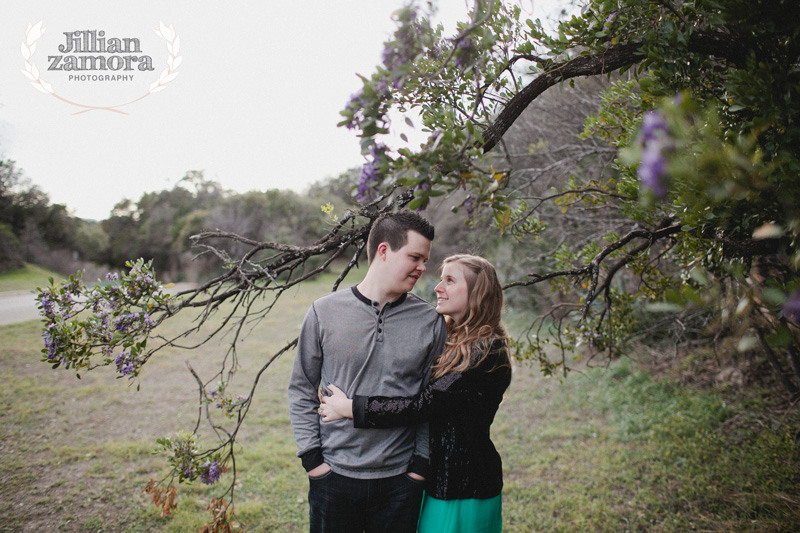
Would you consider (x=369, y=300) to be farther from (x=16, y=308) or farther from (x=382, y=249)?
(x=16, y=308)

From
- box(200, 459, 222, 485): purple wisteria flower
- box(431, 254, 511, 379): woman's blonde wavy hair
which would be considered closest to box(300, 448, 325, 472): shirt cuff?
box(431, 254, 511, 379): woman's blonde wavy hair

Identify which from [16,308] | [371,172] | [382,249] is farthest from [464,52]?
[16,308]

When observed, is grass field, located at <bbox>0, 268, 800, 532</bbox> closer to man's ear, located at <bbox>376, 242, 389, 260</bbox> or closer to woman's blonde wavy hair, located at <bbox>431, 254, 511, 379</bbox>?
woman's blonde wavy hair, located at <bbox>431, 254, 511, 379</bbox>

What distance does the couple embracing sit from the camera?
2.01m

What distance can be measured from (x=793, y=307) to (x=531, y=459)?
486 centimetres

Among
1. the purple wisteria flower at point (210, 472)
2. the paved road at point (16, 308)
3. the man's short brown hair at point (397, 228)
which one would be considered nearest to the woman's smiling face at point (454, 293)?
the man's short brown hair at point (397, 228)

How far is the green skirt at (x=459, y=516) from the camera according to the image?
200cm

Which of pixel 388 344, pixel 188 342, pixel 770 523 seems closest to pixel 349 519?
pixel 388 344

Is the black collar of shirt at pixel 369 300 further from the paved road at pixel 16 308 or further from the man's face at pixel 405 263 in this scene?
the paved road at pixel 16 308

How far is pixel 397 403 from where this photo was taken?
1985 mm

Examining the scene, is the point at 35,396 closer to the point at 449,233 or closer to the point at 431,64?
the point at 431,64

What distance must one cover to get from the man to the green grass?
40.1 ft

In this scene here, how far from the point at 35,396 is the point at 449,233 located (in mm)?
10473

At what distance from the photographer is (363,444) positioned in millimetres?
2057
